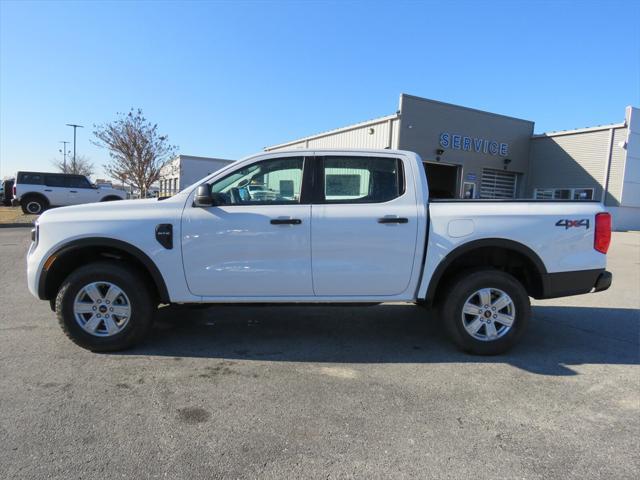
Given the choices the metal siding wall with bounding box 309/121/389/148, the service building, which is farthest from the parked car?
the service building

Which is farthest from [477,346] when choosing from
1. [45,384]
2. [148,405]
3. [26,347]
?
[26,347]

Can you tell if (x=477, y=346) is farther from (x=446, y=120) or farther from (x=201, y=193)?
(x=446, y=120)

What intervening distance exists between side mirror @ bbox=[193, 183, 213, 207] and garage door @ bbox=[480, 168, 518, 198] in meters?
23.3

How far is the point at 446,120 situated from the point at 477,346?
67.2 feet

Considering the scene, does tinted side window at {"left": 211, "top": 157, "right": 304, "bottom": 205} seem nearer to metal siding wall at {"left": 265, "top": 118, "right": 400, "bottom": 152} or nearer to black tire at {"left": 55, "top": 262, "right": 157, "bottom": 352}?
black tire at {"left": 55, "top": 262, "right": 157, "bottom": 352}

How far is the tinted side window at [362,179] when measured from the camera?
428cm

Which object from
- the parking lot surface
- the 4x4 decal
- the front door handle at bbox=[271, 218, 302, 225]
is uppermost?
the 4x4 decal

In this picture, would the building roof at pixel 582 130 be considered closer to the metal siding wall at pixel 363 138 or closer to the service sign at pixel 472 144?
the service sign at pixel 472 144

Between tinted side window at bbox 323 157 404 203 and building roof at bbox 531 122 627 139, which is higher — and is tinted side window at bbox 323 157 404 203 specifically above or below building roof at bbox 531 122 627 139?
below

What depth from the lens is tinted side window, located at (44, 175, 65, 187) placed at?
794 inches

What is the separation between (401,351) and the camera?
4414mm

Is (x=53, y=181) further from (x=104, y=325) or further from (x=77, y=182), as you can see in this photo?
(x=104, y=325)

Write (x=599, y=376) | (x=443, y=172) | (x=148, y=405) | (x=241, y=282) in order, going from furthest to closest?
(x=443, y=172) < (x=241, y=282) < (x=599, y=376) < (x=148, y=405)

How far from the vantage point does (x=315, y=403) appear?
3.30 m
